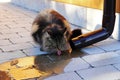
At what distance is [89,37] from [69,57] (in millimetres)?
456

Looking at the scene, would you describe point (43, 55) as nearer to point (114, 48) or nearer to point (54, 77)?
point (54, 77)

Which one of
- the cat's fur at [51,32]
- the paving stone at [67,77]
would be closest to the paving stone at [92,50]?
the cat's fur at [51,32]

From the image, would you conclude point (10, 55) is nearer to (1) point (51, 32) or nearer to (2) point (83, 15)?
(1) point (51, 32)

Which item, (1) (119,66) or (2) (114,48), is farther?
(2) (114,48)

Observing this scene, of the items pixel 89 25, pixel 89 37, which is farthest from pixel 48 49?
pixel 89 25

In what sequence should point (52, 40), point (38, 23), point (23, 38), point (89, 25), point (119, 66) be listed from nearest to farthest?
point (119, 66) → point (52, 40) → point (38, 23) → point (23, 38) → point (89, 25)

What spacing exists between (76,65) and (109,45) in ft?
2.82

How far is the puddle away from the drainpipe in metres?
0.17

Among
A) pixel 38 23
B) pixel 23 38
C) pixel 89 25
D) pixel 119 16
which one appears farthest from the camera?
pixel 89 25

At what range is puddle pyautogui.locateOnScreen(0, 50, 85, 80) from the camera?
8.75 ft

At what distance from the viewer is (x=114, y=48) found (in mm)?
3408

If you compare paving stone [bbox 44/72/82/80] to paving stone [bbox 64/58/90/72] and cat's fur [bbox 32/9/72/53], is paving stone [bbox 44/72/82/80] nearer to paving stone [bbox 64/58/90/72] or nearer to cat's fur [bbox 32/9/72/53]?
paving stone [bbox 64/58/90/72]

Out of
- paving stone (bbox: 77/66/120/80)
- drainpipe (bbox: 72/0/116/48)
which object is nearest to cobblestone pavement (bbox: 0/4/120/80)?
paving stone (bbox: 77/66/120/80)

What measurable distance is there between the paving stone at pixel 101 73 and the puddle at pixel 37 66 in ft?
0.87
